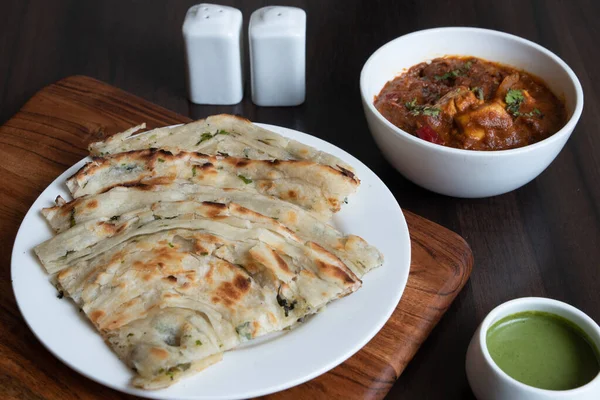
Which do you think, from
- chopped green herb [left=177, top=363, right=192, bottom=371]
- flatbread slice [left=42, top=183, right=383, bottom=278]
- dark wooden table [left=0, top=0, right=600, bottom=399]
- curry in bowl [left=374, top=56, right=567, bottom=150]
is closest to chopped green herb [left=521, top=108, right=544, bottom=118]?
curry in bowl [left=374, top=56, right=567, bottom=150]

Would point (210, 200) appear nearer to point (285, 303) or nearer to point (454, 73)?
point (285, 303)

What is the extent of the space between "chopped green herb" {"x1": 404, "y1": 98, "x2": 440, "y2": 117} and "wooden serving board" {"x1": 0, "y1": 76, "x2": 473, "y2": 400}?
0.38 m

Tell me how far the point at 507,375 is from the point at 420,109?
3.91ft

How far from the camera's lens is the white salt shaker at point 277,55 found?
3.06 metres

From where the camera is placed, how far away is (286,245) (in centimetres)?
221

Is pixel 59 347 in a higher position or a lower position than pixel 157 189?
lower

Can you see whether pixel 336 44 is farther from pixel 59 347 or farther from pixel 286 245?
pixel 59 347

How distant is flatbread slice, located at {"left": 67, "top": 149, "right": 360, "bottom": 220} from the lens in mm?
2426

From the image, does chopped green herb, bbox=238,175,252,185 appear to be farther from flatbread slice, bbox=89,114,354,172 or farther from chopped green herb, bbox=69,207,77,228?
chopped green herb, bbox=69,207,77,228

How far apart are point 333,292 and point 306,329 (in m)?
0.13

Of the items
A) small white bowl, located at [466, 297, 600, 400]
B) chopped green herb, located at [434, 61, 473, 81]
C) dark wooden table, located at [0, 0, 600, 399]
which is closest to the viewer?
small white bowl, located at [466, 297, 600, 400]

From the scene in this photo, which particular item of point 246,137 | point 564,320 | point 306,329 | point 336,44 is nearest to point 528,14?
point 336,44

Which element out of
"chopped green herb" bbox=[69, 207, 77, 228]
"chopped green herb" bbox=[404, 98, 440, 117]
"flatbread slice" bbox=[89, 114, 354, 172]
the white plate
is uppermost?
"chopped green herb" bbox=[404, 98, 440, 117]

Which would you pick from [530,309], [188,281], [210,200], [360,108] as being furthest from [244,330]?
[360,108]
